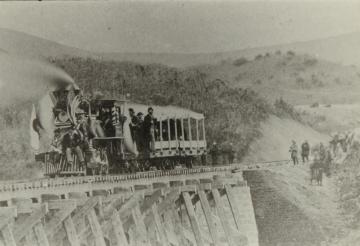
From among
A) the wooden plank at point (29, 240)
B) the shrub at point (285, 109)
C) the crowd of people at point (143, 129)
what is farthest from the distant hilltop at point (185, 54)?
the wooden plank at point (29, 240)

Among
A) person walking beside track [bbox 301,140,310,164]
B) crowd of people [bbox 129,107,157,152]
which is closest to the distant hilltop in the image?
crowd of people [bbox 129,107,157,152]

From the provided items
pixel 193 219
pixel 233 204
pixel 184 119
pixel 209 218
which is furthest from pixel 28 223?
pixel 184 119

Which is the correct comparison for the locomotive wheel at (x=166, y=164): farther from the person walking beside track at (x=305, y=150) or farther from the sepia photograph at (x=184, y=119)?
the person walking beside track at (x=305, y=150)

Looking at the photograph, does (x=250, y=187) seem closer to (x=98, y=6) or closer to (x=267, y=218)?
(x=267, y=218)

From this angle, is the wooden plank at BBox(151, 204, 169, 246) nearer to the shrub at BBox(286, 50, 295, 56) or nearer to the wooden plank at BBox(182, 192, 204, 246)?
the wooden plank at BBox(182, 192, 204, 246)

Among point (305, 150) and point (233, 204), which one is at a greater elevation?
point (305, 150)

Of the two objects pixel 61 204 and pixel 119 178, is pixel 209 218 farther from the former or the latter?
pixel 61 204
